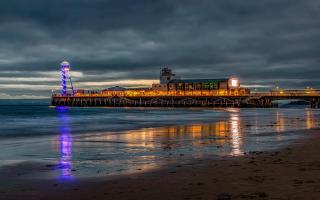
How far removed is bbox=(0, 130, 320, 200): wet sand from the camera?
30.7ft

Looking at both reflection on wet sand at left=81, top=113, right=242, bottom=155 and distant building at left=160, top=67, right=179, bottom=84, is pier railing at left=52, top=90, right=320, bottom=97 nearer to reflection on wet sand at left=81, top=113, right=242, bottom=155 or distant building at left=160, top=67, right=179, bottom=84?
distant building at left=160, top=67, right=179, bottom=84

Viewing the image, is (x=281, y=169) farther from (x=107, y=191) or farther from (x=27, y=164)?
(x=27, y=164)

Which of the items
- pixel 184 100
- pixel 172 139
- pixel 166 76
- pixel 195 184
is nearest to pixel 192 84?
pixel 166 76

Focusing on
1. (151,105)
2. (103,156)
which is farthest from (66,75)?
(103,156)

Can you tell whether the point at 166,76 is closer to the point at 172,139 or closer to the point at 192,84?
the point at 192,84

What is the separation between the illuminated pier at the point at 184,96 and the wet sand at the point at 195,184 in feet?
358

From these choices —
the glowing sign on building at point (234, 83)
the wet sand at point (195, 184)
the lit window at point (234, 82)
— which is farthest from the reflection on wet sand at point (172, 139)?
the lit window at point (234, 82)

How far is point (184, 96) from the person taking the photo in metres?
136

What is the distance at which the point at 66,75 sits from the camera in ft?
535

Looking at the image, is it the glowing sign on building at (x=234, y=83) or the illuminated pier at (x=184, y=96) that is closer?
the illuminated pier at (x=184, y=96)

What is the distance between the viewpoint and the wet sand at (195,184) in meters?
9.36

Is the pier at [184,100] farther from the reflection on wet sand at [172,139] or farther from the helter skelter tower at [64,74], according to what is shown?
the reflection on wet sand at [172,139]

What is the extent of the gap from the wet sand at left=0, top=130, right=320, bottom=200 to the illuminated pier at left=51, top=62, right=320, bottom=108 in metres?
109

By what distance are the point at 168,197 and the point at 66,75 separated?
158m
